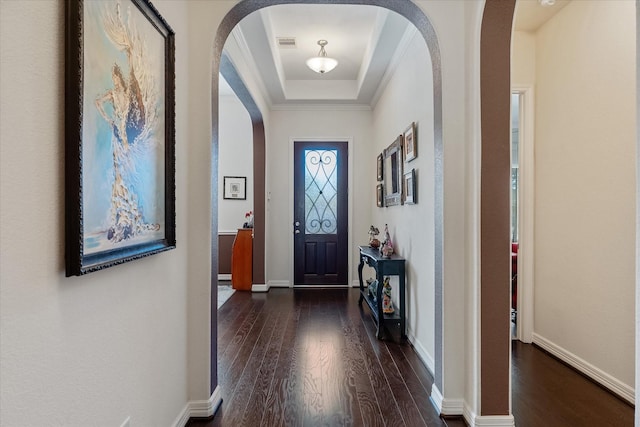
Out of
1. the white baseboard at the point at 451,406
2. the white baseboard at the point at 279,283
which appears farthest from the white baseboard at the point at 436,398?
the white baseboard at the point at 279,283

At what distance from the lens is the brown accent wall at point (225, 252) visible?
6.09 meters

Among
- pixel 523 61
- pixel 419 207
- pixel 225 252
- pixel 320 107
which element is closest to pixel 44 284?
pixel 419 207

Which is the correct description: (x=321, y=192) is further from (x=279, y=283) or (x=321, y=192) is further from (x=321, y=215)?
(x=279, y=283)

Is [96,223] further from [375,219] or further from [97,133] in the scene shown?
[375,219]

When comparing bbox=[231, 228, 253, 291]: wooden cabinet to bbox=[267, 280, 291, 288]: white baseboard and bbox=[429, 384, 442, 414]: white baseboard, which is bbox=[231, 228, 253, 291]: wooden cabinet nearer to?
bbox=[267, 280, 291, 288]: white baseboard

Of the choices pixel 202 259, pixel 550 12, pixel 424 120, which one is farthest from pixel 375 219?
pixel 202 259

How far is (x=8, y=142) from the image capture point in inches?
32.2

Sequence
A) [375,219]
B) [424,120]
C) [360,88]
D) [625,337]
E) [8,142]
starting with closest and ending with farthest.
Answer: [8,142] → [625,337] → [424,120] → [360,88] → [375,219]

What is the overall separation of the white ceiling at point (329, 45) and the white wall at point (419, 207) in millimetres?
246

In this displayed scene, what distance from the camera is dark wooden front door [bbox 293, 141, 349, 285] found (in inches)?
219

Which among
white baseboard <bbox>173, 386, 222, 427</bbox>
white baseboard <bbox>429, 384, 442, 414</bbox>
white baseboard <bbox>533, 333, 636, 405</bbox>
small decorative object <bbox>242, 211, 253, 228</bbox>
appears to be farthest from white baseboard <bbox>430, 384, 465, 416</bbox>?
small decorative object <bbox>242, 211, 253, 228</bbox>

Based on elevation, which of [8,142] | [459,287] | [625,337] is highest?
[8,142]

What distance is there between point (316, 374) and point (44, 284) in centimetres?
198

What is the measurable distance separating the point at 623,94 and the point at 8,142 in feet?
10.1
